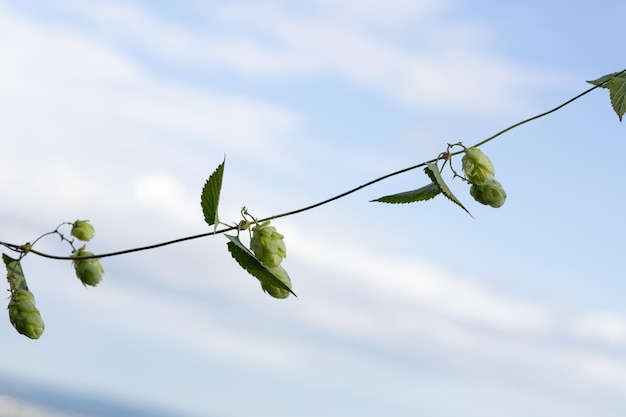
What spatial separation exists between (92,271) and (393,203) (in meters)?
1.25

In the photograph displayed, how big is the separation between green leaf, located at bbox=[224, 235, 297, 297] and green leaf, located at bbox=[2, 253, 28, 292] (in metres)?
0.96

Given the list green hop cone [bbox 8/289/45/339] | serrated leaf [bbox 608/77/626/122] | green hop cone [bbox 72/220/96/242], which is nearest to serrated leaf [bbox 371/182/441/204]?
serrated leaf [bbox 608/77/626/122]

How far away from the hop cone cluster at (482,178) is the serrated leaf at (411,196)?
0.10 metres

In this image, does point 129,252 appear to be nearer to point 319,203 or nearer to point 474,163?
point 319,203

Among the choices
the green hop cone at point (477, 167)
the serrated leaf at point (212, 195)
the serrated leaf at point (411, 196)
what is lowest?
the serrated leaf at point (212, 195)

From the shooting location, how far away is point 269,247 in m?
2.07

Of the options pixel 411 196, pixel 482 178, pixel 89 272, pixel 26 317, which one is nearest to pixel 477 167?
pixel 482 178

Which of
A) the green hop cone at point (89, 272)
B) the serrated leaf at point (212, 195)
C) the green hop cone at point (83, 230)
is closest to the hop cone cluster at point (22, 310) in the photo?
the green hop cone at point (89, 272)

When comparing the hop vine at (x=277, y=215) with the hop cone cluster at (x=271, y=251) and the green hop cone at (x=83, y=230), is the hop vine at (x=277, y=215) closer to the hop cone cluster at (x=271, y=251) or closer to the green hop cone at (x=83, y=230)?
the hop cone cluster at (x=271, y=251)

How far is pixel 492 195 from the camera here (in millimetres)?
2268

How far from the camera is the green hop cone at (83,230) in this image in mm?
3273

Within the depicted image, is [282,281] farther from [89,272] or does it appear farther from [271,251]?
[89,272]

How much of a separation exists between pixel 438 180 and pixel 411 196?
0.20 meters

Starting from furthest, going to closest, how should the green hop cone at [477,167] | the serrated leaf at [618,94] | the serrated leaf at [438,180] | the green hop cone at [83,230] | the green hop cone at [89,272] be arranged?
1. the green hop cone at [83,230]
2. the green hop cone at [89,272]
3. the serrated leaf at [618,94]
4. the green hop cone at [477,167]
5. the serrated leaf at [438,180]
